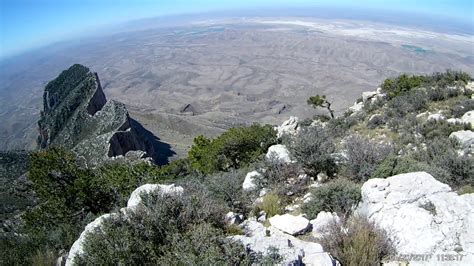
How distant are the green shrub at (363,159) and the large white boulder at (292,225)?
3.62 meters

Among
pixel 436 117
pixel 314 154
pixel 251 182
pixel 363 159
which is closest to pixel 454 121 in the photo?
pixel 436 117

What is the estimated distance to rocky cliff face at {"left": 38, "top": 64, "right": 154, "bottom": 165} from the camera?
39.2 meters

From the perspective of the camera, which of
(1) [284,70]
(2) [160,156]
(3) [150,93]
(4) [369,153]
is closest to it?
(4) [369,153]

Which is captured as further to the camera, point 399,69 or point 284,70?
point 284,70

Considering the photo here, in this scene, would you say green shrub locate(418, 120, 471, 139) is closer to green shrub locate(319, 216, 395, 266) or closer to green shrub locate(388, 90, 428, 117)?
green shrub locate(388, 90, 428, 117)

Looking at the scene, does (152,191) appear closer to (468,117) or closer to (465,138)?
(465,138)

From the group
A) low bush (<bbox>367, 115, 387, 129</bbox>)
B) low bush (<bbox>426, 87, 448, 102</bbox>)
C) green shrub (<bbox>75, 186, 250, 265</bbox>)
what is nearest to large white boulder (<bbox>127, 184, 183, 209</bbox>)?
green shrub (<bbox>75, 186, 250, 265</bbox>)

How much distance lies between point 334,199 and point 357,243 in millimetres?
2245

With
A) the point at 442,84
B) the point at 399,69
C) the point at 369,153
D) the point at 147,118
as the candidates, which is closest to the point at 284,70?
the point at 399,69

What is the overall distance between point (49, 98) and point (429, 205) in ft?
262

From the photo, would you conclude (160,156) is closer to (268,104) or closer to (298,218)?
(298,218)

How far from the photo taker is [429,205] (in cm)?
588

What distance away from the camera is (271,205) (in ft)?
27.6

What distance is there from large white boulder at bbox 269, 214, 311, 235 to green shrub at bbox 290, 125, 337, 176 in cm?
440
